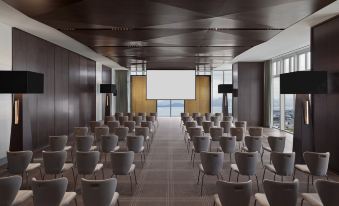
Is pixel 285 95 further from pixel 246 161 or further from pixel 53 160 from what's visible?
pixel 53 160

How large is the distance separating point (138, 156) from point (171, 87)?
35.5 ft

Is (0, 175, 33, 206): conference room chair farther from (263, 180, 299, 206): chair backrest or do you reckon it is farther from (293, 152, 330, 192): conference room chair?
(293, 152, 330, 192): conference room chair

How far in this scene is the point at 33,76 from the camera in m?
7.59

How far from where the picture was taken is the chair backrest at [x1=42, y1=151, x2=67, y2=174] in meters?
6.06

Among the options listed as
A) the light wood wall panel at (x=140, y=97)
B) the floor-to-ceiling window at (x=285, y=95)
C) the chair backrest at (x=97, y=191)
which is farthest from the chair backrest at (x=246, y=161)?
the light wood wall panel at (x=140, y=97)

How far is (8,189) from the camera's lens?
402 centimetres

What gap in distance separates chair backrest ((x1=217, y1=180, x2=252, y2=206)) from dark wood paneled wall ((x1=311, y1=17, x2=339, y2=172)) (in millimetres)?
5172

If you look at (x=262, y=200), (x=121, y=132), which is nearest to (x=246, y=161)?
(x=262, y=200)

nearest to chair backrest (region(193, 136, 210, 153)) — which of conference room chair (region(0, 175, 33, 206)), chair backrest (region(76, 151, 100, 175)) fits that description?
chair backrest (region(76, 151, 100, 175))

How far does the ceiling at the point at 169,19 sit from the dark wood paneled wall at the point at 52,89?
1.96 meters

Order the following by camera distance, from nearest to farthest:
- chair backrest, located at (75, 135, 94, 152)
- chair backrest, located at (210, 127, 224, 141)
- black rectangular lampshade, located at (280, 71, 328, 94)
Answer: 1. black rectangular lampshade, located at (280, 71, 328, 94)
2. chair backrest, located at (75, 135, 94, 152)
3. chair backrest, located at (210, 127, 224, 141)

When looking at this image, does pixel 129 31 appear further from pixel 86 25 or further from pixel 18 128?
pixel 18 128

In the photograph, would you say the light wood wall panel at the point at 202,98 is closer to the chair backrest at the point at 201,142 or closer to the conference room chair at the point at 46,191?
the chair backrest at the point at 201,142

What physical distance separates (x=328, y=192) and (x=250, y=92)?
51.2 feet
